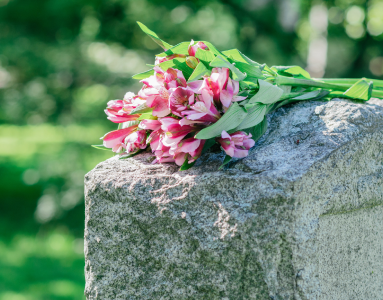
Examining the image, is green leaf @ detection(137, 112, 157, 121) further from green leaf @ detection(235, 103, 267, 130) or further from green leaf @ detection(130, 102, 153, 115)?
green leaf @ detection(235, 103, 267, 130)

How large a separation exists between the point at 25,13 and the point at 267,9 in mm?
2824

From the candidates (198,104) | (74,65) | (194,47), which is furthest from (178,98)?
(74,65)

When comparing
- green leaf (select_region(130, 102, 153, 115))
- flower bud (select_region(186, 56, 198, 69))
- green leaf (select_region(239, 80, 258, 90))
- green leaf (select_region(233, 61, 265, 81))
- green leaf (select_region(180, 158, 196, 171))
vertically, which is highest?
flower bud (select_region(186, 56, 198, 69))

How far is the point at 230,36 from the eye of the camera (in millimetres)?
4031

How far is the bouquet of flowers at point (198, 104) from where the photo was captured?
3.07 feet

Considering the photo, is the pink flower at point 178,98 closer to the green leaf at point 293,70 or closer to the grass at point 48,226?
the green leaf at point 293,70

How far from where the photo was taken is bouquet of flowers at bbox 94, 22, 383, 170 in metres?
0.94

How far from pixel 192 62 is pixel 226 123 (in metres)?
0.20

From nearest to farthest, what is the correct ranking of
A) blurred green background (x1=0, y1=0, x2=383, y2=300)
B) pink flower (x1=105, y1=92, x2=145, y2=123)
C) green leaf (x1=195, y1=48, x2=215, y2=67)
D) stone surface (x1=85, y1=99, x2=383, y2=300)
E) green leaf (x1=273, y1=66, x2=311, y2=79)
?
1. stone surface (x1=85, y1=99, x2=383, y2=300)
2. green leaf (x1=195, y1=48, x2=215, y2=67)
3. pink flower (x1=105, y1=92, x2=145, y2=123)
4. green leaf (x1=273, y1=66, x2=311, y2=79)
5. blurred green background (x1=0, y1=0, x2=383, y2=300)

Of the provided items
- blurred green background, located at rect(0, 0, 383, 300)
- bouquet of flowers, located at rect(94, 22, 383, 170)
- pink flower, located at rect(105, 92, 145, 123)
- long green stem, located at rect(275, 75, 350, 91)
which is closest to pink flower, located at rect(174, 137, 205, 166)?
bouquet of flowers, located at rect(94, 22, 383, 170)

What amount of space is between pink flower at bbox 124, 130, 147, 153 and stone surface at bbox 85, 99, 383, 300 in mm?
51

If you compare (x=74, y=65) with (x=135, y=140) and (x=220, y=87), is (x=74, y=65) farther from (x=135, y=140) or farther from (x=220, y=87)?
(x=220, y=87)

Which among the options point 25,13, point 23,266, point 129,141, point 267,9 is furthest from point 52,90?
point 129,141

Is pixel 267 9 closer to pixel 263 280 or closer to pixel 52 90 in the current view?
pixel 52 90
